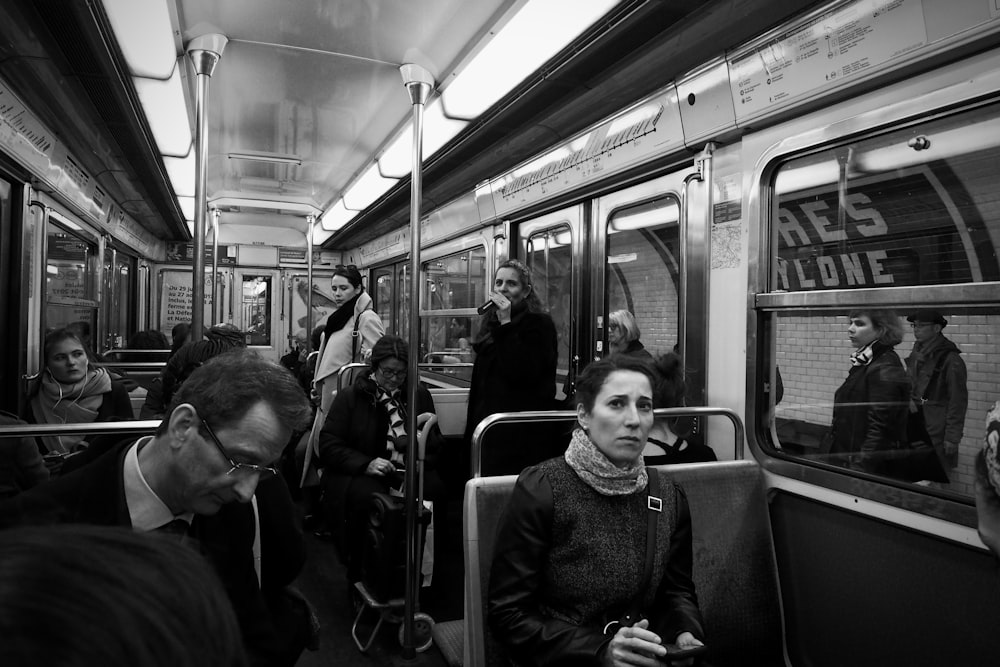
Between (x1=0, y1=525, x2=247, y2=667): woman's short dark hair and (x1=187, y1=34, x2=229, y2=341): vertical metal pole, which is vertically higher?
(x1=187, y1=34, x2=229, y2=341): vertical metal pole

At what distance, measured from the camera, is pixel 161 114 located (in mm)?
4133

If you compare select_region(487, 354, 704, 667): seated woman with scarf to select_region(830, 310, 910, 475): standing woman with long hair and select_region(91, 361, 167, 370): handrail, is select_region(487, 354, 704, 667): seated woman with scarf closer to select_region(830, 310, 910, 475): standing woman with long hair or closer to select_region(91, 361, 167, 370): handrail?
select_region(830, 310, 910, 475): standing woman with long hair

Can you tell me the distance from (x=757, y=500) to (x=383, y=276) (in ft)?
25.3

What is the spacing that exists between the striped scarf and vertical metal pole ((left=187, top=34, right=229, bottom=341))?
104 cm

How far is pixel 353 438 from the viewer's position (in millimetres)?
3537

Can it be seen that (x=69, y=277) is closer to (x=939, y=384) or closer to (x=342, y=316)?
(x=342, y=316)

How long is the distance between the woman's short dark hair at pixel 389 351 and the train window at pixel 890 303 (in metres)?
1.91

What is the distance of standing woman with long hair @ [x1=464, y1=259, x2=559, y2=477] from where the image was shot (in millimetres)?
3385

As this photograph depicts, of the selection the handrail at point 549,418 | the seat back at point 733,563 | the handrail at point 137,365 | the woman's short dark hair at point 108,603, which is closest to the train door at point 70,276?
the handrail at point 137,365

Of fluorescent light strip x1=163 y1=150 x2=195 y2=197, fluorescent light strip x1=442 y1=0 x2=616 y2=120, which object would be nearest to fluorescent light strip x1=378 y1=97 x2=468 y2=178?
fluorescent light strip x1=442 y1=0 x2=616 y2=120

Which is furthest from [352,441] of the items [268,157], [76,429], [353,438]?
[268,157]

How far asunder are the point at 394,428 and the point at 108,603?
3.23 m

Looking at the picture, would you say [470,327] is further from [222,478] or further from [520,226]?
[222,478]

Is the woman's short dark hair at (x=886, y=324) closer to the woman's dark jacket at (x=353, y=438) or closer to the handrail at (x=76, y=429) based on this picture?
the woman's dark jacket at (x=353, y=438)
